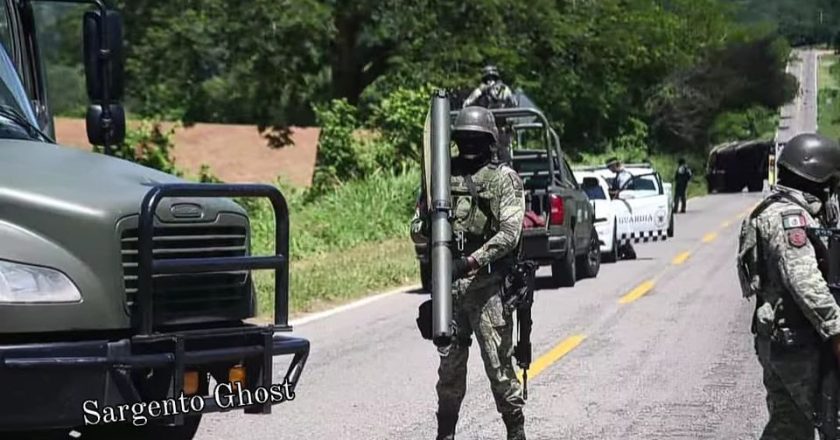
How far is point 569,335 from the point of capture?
13164mm

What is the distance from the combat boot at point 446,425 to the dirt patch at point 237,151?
4115 cm

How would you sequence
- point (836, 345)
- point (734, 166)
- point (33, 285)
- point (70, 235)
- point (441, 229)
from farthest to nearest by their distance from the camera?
point (734, 166), point (441, 229), point (836, 345), point (70, 235), point (33, 285)

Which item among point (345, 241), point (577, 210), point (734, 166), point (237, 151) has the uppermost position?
point (577, 210)

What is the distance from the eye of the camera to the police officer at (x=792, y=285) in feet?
18.9

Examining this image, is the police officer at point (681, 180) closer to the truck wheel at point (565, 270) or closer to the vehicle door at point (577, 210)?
the vehicle door at point (577, 210)

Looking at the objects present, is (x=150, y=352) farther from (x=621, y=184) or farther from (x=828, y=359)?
(x=621, y=184)

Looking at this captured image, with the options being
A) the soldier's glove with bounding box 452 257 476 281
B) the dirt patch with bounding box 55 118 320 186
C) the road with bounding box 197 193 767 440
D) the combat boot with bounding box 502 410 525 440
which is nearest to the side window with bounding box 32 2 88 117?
the dirt patch with bounding box 55 118 320 186

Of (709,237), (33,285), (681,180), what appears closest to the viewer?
(33,285)

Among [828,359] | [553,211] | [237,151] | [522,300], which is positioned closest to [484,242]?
[522,300]

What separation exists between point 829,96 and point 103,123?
6484 mm

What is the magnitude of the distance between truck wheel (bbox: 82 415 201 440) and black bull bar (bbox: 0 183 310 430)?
0.57 m

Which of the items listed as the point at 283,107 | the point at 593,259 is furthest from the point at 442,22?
the point at 593,259

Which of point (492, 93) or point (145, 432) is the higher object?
point (492, 93)

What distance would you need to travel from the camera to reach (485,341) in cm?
721
